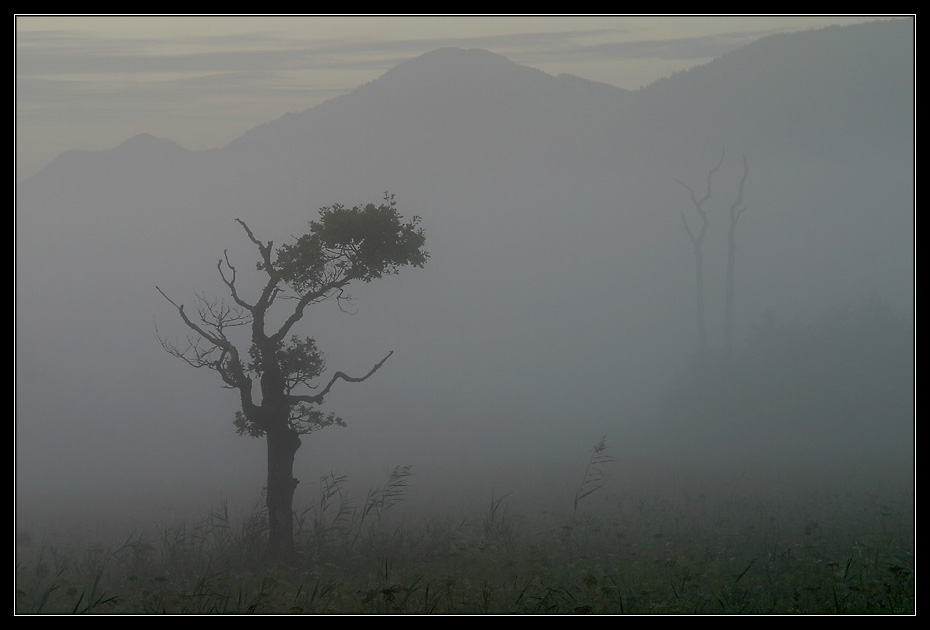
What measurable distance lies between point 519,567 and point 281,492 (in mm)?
5206

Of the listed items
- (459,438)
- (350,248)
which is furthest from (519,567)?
(459,438)

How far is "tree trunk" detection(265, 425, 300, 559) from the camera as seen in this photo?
1681cm

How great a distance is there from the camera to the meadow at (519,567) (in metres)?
12.5

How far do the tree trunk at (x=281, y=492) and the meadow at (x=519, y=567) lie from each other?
403mm

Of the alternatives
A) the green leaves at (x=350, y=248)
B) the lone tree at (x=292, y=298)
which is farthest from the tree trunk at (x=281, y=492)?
the green leaves at (x=350, y=248)

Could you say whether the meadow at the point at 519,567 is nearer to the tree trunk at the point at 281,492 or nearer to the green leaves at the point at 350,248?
the tree trunk at the point at 281,492

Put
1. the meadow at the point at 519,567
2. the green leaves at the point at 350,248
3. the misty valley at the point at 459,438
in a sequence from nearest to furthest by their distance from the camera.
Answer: the meadow at the point at 519,567, the misty valley at the point at 459,438, the green leaves at the point at 350,248

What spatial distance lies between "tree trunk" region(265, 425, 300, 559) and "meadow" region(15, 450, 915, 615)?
40 centimetres

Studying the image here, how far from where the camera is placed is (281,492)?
17188mm

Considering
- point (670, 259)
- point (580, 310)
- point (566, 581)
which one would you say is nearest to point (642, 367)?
point (580, 310)

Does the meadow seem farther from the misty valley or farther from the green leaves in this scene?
the green leaves

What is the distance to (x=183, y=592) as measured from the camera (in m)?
13.7

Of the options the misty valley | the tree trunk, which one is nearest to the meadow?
the misty valley

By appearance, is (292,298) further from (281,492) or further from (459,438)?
(459,438)
